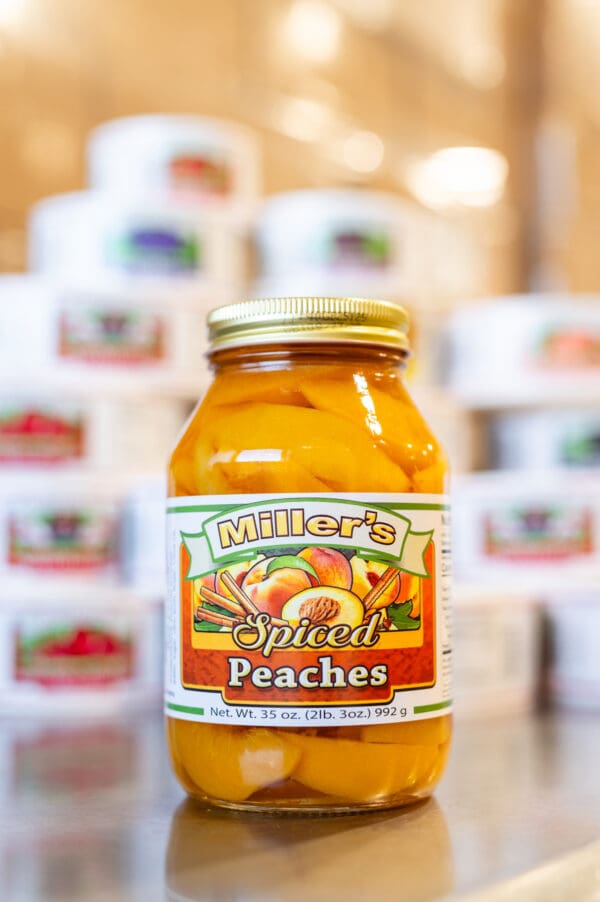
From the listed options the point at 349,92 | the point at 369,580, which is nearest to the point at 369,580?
the point at 369,580

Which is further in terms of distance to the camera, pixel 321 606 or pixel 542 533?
pixel 542 533

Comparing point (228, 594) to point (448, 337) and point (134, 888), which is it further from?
point (448, 337)

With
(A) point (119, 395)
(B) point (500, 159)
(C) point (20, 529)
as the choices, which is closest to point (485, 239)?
(B) point (500, 159)

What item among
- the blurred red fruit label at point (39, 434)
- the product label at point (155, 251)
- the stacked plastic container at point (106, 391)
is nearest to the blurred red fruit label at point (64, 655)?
the stacked plastic container at point (106, 391)

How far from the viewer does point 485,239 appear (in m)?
2.36

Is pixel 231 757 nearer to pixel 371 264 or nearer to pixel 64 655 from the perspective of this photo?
pixel 64 655

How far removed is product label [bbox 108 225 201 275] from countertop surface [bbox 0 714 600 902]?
2.00 ft

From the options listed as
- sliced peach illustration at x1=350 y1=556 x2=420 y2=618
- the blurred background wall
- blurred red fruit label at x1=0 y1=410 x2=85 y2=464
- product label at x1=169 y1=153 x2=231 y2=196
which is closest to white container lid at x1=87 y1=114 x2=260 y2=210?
product label at x1=169 y1=153 x2=231 y2=196

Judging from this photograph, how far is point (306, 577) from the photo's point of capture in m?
0.65

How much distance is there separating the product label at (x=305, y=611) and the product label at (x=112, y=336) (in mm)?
603

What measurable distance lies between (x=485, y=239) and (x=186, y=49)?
0.88m

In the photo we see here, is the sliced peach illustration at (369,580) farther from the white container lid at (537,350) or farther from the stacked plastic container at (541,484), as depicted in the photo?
the white container lid at (537,350)

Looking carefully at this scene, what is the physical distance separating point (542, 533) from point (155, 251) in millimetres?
531

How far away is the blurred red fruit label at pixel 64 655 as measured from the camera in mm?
1136
